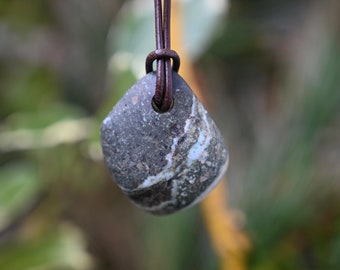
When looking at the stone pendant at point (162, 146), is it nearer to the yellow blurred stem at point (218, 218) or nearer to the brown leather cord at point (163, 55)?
the brown leather cord at point (163, 55)

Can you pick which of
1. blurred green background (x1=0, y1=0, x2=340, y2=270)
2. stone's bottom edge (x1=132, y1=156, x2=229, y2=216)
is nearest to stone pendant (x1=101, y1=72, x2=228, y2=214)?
stone's bottom edge (x1=132, y1=156, x2=229, y2=216)

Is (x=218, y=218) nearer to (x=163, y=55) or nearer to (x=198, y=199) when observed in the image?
(x=198, y=199)

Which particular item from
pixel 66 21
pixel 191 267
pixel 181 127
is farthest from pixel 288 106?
pixel 181 127

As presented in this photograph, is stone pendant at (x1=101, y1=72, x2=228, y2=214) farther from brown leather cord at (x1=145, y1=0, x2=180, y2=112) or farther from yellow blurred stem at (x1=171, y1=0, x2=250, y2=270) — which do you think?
yellow blurred stem at (x1=171, y1=0, x2=250, y2=270)

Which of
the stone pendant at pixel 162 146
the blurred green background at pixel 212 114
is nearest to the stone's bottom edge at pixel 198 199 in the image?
the stone pendant at pixel 162 146

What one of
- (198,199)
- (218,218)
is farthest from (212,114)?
(198,199)

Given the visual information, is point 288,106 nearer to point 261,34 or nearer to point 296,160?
point 296,160
